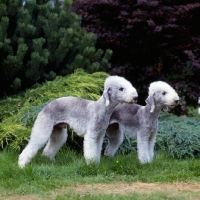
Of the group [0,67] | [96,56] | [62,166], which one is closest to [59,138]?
[62,166]

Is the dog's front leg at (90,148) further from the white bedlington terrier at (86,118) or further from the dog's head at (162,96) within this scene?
the dog's head at (162,96)

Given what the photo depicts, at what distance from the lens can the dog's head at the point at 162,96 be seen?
669 cm

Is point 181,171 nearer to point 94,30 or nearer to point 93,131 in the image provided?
Result: point 93,131

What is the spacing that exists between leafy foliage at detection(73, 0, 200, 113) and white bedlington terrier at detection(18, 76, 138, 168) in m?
4.50

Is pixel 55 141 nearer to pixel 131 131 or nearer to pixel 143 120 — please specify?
pixel 131 131

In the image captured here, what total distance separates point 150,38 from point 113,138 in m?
4.74

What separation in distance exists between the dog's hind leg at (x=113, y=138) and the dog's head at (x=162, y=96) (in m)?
0.76

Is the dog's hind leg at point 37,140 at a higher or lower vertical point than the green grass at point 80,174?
higher

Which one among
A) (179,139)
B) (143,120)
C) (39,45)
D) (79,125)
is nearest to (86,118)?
(79,125)

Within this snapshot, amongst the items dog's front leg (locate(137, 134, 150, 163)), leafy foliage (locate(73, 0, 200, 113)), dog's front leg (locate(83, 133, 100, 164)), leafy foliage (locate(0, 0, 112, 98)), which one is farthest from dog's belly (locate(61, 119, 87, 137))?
leafy foliage (locate(73, 0, 200, 113))

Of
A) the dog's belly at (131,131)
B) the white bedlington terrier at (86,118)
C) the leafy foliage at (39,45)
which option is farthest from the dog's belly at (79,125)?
the leafy foliage at (39,45)

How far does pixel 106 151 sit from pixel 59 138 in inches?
30.0

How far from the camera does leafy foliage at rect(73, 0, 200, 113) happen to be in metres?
11.2

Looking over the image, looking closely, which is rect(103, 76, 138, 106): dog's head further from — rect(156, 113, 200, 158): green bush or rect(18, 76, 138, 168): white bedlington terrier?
rect(156, 113, 200, 158): green bush
